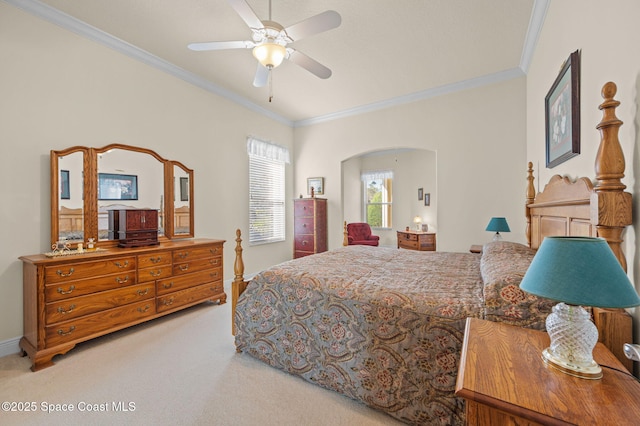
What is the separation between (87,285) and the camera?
239cm

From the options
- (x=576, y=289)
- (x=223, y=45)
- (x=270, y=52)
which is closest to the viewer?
(x=576, y=289)

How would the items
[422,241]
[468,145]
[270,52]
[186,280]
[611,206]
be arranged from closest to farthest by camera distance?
[611,206] < [270,52] < [186,280] < [468,145] < [422,241]

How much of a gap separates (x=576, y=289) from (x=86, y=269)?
3.24 meters

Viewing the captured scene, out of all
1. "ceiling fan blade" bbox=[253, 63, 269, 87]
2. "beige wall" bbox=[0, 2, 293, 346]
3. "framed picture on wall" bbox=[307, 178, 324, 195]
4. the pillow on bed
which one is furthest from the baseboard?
"framed picture on wall" bbox=[307, 178, 324, 195]

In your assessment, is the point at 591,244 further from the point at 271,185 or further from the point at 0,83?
the point at 271,185

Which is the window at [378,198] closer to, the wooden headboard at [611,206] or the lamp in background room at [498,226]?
the lamp in background room at [498,226]

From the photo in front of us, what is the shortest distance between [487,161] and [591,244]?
352cm

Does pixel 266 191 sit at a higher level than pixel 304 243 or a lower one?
higher

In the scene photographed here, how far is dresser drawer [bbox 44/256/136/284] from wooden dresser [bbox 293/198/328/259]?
3.01 meters

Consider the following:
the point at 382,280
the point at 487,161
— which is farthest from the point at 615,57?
A: the point at 487,161

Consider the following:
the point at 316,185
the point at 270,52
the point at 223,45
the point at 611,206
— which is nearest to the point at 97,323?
the point at 223,45

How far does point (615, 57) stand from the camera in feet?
4.29

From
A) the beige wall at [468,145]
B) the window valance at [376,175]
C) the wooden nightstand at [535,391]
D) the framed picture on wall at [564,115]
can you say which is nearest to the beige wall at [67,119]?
the beige wall at [468,145]

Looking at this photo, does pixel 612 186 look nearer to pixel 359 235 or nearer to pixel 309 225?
pixel 309 225
